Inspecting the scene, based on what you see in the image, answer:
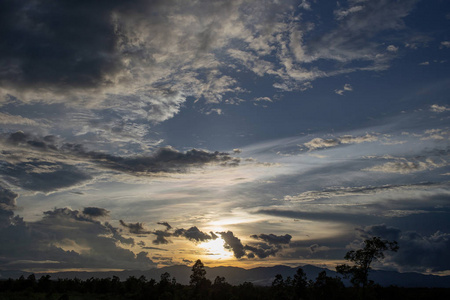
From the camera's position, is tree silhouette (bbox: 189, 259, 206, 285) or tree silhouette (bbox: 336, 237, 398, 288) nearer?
tree silhouette (bbox: 336, 237, 398, 288)

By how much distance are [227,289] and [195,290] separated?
26992 millimetres

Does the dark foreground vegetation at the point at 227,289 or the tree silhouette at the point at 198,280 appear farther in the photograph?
the tree silhouette at the point at 198,280

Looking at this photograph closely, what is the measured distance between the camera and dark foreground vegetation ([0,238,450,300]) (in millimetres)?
93188

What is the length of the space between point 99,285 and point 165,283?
3934cm

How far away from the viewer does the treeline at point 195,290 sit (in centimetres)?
13050

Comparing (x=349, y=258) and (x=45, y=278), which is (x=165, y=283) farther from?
(x=349, y=258)

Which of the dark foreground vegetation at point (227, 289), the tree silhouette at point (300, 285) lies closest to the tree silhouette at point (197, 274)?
the dark foreground vegetation at point (227, 289)

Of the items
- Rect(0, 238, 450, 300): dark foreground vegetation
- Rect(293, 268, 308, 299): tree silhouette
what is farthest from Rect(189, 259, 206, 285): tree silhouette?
Rect(293, 268, 308, 299): tree silhouette

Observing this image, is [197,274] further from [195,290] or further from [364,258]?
[364,258]

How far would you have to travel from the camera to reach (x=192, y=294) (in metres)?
168

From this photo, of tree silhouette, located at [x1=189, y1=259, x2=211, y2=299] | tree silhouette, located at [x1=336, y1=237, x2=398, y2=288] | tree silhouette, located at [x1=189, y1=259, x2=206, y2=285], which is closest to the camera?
tree silhouette, located at [x1=336, y1=237, x2=398, y2=288]

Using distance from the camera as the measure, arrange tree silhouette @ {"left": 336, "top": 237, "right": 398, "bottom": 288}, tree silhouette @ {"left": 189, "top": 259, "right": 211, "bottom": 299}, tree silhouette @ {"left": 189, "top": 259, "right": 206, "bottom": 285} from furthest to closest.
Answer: tree silhouette @ {"left": 189, "top": 259, "right": 206, "bottom": 285} < tree silhouette @ {"left": 189, "top": 259, "right": 211, "bottom": 299} < tree silhouette @ {"left": 336, "top": 237, "right": 398, "bottom": 288}

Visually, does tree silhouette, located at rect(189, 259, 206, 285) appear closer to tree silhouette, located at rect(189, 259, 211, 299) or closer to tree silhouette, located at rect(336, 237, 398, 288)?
tree silhouette, located at rect(189, 259, 211, 299)

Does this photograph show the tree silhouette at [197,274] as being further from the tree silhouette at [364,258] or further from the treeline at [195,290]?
the tree silhouette at [364,258]
